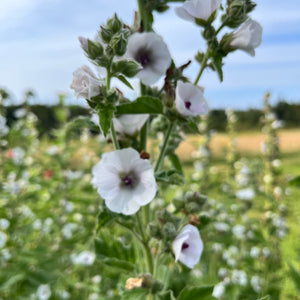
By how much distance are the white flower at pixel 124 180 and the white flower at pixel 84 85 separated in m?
0.23

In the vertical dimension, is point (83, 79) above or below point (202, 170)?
above

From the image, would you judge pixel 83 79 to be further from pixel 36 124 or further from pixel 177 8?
pixel 36 124

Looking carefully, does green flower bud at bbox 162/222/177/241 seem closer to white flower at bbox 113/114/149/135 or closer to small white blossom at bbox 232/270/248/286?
white flower at bbox 113/114/149/135

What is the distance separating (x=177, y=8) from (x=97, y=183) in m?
0.69

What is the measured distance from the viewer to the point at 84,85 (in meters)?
1.21

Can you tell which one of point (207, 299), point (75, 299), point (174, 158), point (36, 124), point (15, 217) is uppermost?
point (174, 158)

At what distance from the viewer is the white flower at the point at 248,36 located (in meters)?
1.35

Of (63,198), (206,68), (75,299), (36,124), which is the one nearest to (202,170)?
(63,198)

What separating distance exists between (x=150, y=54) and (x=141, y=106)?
209 mm

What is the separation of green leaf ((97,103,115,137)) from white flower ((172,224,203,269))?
473mm

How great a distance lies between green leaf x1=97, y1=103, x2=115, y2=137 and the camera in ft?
3.65

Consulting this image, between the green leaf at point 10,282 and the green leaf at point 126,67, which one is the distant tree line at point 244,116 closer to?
the green leaf at point 10,282

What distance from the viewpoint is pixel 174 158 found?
1684 mm

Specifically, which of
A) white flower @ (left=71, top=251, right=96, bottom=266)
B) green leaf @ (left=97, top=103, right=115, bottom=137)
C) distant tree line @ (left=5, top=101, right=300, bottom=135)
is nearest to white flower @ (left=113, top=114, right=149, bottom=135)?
green leaf @ (left=97, top=103, right=115, bottom=137)
